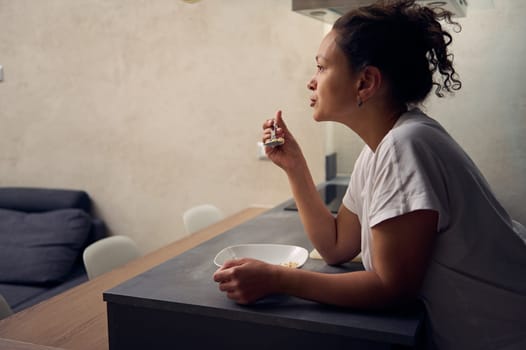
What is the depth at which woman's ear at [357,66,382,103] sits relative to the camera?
3.65 ft

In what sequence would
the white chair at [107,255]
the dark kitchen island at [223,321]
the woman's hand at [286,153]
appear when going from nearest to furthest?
the dark kitchen island at [223,321] < the woman's hand at [286,153] < the white chair at [107,255]

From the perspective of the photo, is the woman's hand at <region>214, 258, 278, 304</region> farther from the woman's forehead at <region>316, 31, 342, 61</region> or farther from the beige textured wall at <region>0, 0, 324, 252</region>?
the beige textured wall at <region>0, 0, 324, 252</region>

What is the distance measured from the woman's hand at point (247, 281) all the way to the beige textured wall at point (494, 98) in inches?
57.9

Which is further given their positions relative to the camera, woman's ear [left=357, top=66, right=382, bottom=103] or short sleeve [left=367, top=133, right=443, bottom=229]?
woman's ear [left=357, top=66, right=382, bottom=103]

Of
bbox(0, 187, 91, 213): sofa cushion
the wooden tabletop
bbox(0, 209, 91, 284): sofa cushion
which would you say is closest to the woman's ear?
the wooden tabletop

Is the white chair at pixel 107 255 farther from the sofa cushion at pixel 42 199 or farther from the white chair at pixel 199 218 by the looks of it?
the sofa cushion at pixel 42 199

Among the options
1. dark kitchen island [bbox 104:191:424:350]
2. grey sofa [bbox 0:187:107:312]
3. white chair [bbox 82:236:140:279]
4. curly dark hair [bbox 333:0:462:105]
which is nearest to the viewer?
dark kitchen island [bbox 104:191:424:350]

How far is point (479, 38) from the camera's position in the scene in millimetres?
2213

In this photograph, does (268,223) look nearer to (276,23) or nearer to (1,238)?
(276,23)

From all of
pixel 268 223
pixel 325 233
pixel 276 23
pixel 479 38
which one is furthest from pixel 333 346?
pixel 276 23

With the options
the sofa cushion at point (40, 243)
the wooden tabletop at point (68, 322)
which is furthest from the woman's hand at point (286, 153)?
the sofa cushion at point (40, 243)

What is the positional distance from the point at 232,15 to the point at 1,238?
1626 millimetres

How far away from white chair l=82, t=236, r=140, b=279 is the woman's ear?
1.17 metres

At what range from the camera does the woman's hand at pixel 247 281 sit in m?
1.05
